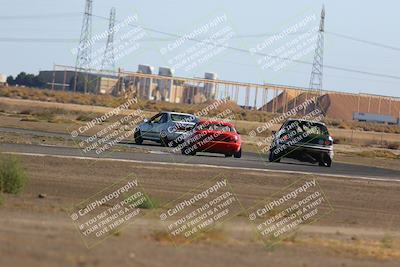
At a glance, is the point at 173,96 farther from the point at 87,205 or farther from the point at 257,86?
the point at 87,205

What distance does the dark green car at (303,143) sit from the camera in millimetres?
31969

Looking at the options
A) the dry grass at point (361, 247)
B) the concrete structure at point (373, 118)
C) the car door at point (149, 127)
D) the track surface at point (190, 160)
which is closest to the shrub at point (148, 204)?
the dry grass at point (361, 247)

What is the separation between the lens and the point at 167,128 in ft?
126

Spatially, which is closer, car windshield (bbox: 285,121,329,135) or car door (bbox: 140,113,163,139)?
car windshield (bbox: 285,121,329,135)

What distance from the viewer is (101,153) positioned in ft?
98.7

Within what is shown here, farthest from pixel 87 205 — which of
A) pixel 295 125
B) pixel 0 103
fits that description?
pixel 0 103

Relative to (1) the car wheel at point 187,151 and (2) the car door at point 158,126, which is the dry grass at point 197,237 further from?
(2) the car door at point 158,126

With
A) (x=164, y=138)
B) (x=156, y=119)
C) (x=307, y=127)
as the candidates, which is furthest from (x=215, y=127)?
(x=156, y=119)

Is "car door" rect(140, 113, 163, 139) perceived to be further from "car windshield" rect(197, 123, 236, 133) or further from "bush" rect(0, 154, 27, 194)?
"bush" rect(0, 154, 27, 194)

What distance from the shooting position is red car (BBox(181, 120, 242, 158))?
32938 millimetres

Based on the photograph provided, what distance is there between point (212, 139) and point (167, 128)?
18.3ft

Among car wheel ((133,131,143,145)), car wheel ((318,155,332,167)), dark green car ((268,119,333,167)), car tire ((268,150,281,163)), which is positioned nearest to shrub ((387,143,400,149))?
car wheel ((133,131,143,145))

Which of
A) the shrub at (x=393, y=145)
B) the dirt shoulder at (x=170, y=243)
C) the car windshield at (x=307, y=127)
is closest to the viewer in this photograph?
the dirt shoulder at (x=170, y=243)

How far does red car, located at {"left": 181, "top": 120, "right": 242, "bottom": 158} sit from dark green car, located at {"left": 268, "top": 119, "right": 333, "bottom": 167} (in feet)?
4.93
